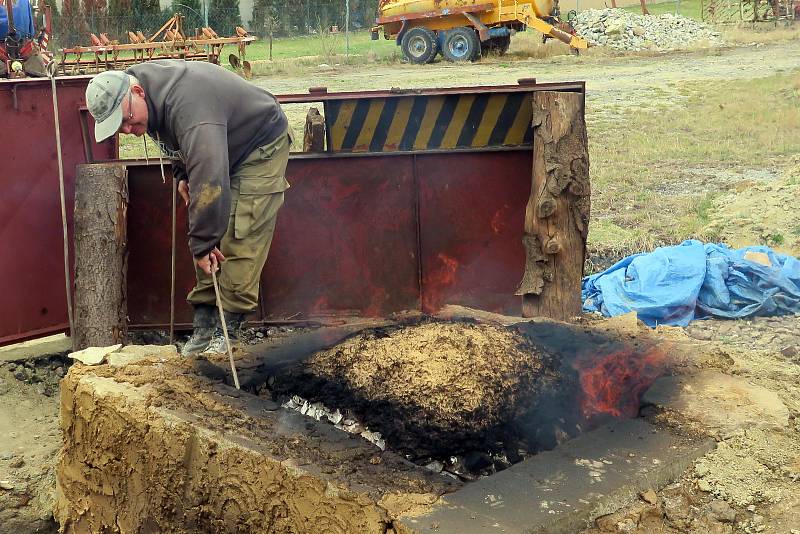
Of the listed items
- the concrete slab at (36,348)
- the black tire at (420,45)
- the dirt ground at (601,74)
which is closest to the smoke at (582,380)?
the concrete slab at (36,348)

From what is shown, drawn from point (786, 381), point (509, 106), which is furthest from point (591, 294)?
point (786, 381)

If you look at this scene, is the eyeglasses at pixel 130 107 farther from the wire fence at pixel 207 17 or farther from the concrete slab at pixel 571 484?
the wire fence at pixel 207 17

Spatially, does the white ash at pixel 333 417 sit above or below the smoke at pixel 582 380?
below

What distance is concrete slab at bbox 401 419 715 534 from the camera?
2.85 m

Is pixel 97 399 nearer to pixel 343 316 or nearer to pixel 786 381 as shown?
pixel 343 316

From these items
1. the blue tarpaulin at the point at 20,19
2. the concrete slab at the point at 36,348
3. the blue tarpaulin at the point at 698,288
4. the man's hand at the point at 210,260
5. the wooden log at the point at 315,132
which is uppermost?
the blue tarpaulin at the point at 20,19

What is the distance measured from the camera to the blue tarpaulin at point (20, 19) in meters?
9.74

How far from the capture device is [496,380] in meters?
3.83

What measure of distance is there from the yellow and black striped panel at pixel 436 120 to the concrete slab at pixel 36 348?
2.26m

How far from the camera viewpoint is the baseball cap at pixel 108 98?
13.0 feet

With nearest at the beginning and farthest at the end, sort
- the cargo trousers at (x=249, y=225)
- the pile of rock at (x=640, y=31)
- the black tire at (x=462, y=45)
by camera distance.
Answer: the cargo trousers at (x=249, y=225), the black tire at (x=462, y=45), the pile of rock at (x=640, y=31)

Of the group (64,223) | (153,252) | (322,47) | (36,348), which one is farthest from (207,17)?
(64,223)

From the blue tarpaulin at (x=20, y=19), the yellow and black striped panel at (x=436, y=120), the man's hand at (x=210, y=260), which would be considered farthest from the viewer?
the blue tarpaulin at (x=20, y=19)

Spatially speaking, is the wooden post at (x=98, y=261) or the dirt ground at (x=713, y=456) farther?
the wooden post at (x=98, y=261)
